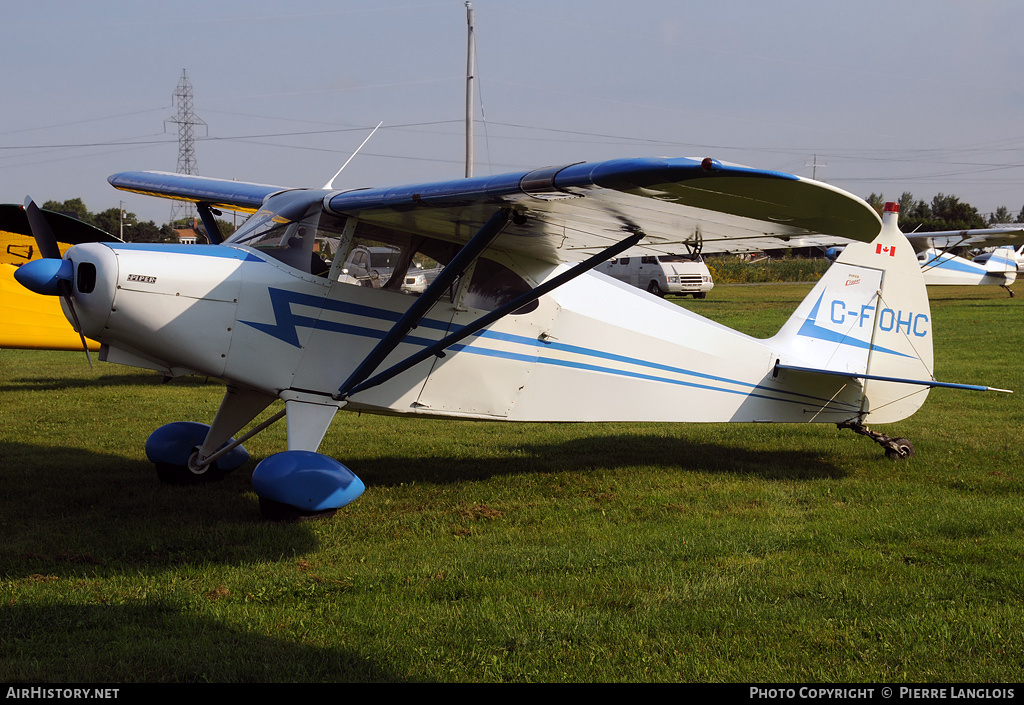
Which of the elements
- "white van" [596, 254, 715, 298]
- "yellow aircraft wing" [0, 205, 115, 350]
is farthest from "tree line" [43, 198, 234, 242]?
"yellow aircraft wing" [0, 205, 115, 350]

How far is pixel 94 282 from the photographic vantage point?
5461mm

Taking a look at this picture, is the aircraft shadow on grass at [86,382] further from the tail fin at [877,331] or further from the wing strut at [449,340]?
the tail fin at [877,331]

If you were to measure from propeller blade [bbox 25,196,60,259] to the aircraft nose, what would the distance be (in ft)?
2.92

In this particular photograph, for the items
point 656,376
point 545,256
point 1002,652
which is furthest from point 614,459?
point 1002,652

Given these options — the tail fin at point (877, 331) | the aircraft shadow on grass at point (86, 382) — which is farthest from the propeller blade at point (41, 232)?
the aircraft shadow on grass at point (86, 382)

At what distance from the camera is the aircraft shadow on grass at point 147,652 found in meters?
3.48

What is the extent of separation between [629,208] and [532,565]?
2278 millimetres

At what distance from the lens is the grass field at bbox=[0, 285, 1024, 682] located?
371cm

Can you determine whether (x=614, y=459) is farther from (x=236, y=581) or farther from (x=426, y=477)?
(x=236, y=581)

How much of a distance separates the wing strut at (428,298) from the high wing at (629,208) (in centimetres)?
14

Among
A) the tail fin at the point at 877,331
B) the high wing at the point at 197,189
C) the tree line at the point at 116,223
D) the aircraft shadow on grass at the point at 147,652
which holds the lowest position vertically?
the tree line at the point at 116,223

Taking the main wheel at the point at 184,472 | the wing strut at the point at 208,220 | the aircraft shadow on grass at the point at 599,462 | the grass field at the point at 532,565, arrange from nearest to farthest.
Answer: the grass field at the point at 532,565
the main wheel at the point at 184,472
the aircraft shadow on grass at the point at 599,462
the wing strut at the point at 208,220

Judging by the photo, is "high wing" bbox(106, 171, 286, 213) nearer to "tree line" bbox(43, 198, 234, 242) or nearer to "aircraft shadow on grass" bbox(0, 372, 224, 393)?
"aircraft shadow on grass" bbox(0, 372, 224, 393)
